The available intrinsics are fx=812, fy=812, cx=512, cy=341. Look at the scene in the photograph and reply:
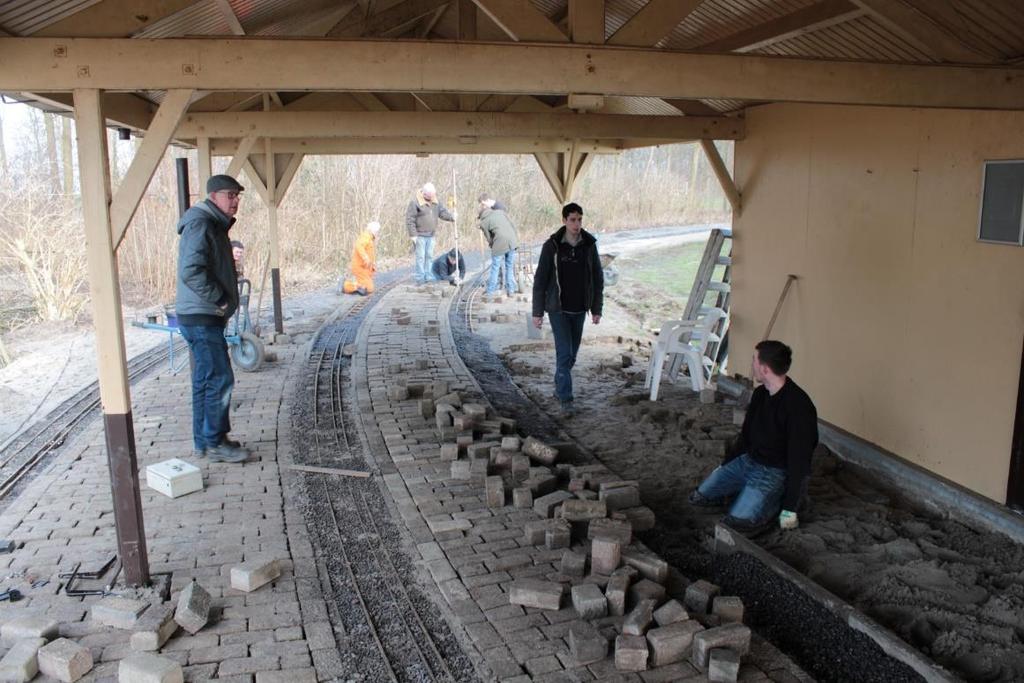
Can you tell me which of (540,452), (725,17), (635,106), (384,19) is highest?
(384,19)

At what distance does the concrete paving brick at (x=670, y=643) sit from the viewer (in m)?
3.68

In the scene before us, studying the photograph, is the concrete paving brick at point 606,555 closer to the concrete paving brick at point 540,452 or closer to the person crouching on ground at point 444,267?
the concrete paving brick at point 540,452

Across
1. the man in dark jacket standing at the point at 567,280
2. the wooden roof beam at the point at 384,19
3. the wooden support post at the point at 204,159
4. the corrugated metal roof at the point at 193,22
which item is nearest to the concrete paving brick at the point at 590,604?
the man in dark jacket standing at the point at 567,280

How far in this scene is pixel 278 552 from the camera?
4824 mm

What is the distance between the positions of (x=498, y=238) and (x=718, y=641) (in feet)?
40.2

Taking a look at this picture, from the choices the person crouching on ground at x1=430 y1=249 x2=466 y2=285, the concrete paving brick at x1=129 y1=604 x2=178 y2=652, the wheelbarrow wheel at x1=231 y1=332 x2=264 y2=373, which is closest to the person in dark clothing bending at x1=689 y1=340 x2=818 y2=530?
the concrete paving brick at x1=129 y1=604 x2=178 y2=652

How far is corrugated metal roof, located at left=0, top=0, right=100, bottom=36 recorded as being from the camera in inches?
154

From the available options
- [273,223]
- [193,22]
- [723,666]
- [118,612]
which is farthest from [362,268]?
[723,666]

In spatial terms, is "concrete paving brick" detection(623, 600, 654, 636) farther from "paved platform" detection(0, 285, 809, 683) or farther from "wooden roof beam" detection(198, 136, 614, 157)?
"wooden roof beam" detection(198, 136, 614, 157)

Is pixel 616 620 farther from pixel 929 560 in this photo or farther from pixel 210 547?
pixel 210 547

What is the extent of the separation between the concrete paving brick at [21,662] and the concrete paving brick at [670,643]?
272 cm

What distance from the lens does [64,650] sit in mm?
3559

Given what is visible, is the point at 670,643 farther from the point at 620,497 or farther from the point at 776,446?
the point at 776,446

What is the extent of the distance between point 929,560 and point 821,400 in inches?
113
